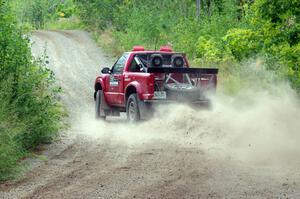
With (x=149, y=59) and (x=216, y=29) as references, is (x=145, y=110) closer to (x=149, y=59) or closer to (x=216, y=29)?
(x=149, y=59)

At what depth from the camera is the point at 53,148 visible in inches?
510

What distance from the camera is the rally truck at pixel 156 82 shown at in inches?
590

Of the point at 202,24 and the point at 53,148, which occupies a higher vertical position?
the point at 202,24

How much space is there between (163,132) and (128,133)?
0.84 m

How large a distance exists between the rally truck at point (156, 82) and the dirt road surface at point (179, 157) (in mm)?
350

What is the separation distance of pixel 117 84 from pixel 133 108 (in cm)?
128

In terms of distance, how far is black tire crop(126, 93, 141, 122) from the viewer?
50.8 ft

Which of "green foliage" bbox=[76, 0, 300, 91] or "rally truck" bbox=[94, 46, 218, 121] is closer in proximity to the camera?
"rally truck" bbox=[94, 46, 218, 121]

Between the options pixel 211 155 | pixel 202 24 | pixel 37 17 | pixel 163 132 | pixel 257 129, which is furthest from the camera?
pixel 37 17

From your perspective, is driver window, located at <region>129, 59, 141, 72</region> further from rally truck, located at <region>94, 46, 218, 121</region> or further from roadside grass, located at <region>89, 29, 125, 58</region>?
A: roadside grass, located at <region>89, 29, 125, 58</region>

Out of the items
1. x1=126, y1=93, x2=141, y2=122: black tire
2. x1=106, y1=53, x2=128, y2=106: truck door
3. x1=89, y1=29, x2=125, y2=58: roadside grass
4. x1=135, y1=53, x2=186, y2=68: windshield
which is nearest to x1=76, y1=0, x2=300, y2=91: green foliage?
x1=89, y1=29, x2=125, y2=58: roadside grass

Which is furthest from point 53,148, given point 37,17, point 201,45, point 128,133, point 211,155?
point 37,17

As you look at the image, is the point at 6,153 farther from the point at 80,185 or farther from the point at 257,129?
the point at 257,129

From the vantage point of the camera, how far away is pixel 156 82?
49.4 feet
